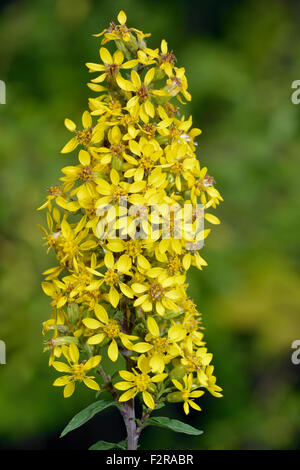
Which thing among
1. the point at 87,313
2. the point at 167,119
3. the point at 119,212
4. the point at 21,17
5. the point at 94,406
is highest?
the point at 21,17

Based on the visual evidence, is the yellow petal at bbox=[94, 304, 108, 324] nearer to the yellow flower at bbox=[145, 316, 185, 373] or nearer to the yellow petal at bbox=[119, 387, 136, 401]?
the yellow flower at bbox=[145, 316, 185, 373]

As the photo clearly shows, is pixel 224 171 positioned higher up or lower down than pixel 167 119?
higher up

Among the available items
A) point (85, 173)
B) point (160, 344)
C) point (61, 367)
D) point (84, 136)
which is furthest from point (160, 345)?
point (84, 136)

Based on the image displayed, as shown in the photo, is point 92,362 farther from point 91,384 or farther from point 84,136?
point 84,136

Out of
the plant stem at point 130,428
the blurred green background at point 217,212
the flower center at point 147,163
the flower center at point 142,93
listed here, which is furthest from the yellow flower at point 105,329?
the blurred green background at point 217,212

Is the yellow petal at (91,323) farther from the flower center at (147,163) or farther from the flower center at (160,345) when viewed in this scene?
the flower center at (147,163)

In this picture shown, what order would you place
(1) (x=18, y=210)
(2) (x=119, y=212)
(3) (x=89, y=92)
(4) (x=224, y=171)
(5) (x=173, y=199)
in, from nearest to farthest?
(2) (x=119, y=212)
(5) (x=173, y=199)
(1) (x=18, y=210)
(4) (x=224, y=171)
(3) (x=89, y=92)
